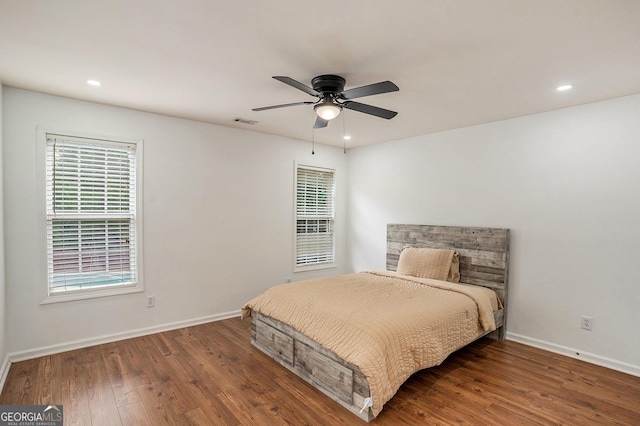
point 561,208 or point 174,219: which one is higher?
point 561,208

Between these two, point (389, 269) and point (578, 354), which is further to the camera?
point (389, 269)

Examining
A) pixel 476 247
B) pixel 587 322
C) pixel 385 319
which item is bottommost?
pixel 587 322

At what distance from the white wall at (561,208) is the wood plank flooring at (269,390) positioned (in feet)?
1.21

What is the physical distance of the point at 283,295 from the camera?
3.23 m

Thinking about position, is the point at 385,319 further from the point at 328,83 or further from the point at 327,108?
the point at 328,83

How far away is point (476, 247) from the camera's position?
3953 mm

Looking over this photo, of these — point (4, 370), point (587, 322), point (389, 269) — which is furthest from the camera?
point (389, 269)

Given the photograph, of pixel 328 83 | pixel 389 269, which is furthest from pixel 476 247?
pixel 328 83

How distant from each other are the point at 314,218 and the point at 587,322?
358 centimetres

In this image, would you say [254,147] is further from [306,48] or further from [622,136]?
[622,136]
